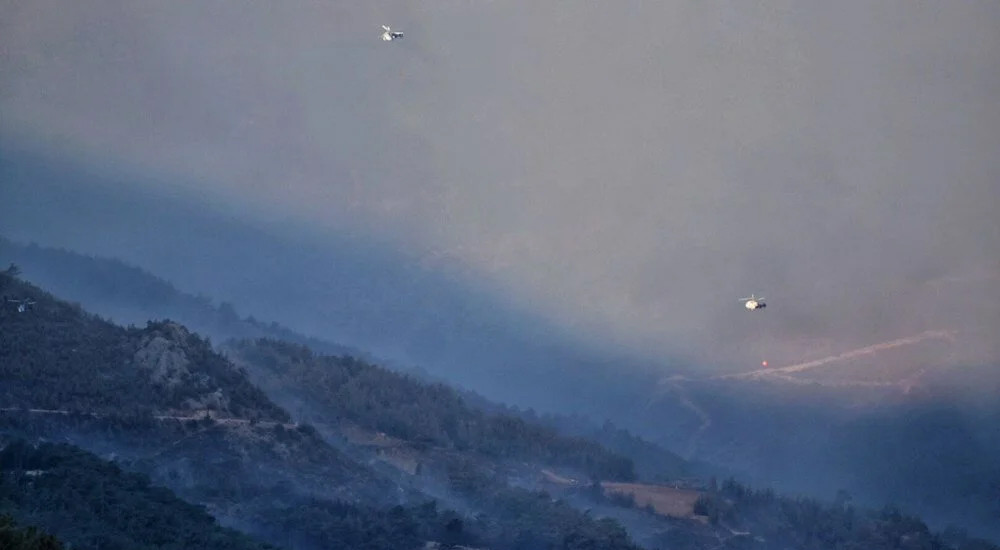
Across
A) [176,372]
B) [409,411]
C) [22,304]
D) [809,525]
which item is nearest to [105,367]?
[176,372]

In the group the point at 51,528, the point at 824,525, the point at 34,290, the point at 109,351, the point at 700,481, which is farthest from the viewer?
the point at 700,481

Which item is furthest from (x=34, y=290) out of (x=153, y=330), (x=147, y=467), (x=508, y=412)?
(x=508, y=412)

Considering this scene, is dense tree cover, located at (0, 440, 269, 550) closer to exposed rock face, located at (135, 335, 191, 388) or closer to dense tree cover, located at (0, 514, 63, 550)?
dense tree cover, located at (0, 514, 63, 550)

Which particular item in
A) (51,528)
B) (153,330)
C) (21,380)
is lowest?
(51,528)

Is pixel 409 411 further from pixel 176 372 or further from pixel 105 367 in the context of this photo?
pixel 105 367

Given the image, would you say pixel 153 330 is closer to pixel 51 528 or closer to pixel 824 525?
pixel 51 528

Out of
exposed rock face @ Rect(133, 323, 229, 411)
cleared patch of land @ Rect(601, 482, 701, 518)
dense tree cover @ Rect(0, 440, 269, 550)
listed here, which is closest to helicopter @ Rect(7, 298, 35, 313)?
exposed rock face @ Rect(133, 323, 229, 411)

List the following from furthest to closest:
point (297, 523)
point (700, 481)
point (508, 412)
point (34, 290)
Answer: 1. point (508, 412)
2. point (700, 481)
3. point (34, 290)
4. point (297, 523)
